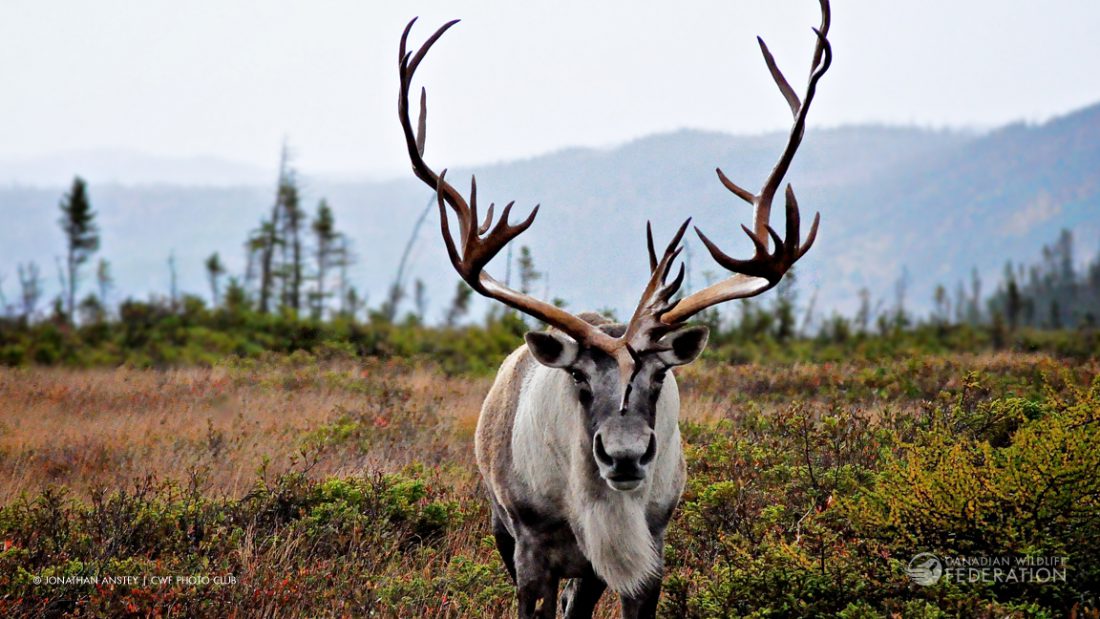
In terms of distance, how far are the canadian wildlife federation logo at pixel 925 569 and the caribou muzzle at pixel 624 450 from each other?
1541 millimetres

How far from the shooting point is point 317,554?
6156 millimetres

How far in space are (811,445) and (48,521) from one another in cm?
568

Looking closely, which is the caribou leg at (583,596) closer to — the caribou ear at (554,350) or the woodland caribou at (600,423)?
the woodland caribou at (600,423)

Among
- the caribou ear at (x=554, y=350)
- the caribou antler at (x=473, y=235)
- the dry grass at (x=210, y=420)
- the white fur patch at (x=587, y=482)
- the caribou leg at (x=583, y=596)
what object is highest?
the caribou antler at (x=473, y=235)

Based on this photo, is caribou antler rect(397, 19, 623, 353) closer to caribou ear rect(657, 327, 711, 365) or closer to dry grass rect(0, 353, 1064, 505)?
caribou ear rect(657, 327, 711, 365)

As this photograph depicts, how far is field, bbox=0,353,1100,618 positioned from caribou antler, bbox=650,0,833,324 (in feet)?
4.15

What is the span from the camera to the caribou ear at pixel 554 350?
15.4 ft

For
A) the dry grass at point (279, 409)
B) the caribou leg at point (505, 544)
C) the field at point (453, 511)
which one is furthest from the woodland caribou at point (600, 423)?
the dry grass at point (279, 409)

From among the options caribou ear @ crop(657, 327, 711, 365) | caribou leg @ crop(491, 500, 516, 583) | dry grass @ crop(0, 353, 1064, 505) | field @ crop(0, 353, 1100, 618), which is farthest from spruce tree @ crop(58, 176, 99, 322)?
caribou ear @ crop(657, 327, 711, 365)

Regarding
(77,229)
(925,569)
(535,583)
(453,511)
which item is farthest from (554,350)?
(77,229)

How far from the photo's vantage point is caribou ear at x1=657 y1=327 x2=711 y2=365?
4.66 metres

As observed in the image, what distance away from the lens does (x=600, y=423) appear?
4.41 metres

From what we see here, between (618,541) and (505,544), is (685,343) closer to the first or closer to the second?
(618,541)

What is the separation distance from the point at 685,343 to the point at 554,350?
67cm
